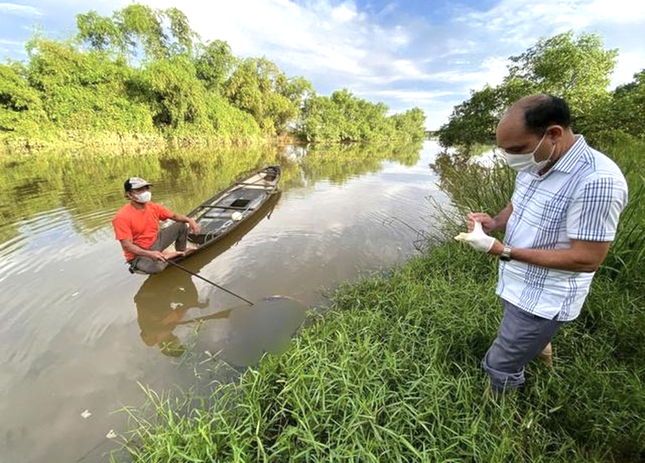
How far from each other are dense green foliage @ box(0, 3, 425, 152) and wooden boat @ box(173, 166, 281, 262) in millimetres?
16118

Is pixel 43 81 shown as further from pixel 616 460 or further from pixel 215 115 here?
pixel 616 460

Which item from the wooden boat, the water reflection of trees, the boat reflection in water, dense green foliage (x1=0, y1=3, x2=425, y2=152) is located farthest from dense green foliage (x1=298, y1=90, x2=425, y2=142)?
the boat reflection in water

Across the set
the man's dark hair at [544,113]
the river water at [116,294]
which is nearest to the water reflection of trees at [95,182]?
the river water at [116,294]

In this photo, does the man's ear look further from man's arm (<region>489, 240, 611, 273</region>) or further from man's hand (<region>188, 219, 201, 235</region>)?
man's hand (<region>188, 219, 201, 235</region>)

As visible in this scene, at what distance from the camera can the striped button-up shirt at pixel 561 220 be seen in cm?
111

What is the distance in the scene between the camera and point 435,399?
1.74 metres

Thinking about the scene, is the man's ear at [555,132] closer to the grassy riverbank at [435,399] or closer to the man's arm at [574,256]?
the man's arm at [574,256]

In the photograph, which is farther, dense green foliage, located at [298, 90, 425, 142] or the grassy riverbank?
dense green foliage, located at [298, 90, 425, 142]

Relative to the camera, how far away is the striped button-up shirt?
1.11 metres

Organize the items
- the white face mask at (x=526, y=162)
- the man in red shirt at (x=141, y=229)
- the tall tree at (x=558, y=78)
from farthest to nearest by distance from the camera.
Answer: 1. the tall tree at (x=558, y=78)
2. the man in red shirt at (x=141, y=229)
3. the white face mask at (x=526, y=162)

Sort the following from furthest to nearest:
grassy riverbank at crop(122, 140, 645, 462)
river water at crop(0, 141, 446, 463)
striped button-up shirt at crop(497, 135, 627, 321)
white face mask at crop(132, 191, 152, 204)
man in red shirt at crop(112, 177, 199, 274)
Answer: white face mask at crop(132, 191, 152, 204) → man in red shirt at crop(112, 177, 199, 274) → river water at crop(0, 141, 446, 463) → grassy riverbank at crop(122, 140, 645, 462) → striped button-up shirt at crop(497, 135, 627, 321)

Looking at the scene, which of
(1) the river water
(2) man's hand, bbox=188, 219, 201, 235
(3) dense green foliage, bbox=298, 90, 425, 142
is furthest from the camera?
(3) dense green foliage, bbox=298, 90, 425, 142

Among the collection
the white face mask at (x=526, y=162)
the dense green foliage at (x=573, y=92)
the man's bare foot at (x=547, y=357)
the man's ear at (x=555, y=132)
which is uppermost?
the dense green foliage at (x=573, y=92)

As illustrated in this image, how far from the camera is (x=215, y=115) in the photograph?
28.0m
